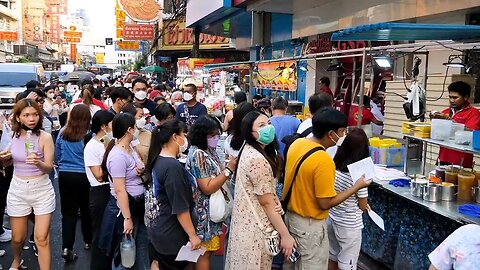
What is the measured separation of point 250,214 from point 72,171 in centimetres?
263

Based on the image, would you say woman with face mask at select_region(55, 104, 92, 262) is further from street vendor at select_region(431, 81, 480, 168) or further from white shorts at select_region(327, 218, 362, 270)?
street vendor at select_region(431, 81, 480, 168)

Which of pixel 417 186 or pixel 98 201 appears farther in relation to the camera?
pixel 98 201

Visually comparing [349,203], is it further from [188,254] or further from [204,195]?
[188,254]

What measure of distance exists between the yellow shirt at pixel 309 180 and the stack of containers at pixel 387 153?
264cm

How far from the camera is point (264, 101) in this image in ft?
23.3

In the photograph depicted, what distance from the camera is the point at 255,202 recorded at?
3258mm

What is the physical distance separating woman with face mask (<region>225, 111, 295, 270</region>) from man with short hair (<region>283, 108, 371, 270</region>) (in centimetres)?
16

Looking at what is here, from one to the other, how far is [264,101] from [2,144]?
12.2 feet

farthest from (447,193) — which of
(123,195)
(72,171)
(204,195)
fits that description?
(72,171)

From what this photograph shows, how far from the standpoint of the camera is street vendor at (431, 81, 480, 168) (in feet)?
16.3

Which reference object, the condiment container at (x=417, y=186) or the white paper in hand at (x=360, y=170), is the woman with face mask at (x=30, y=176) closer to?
the white paper in hand at (x=360, y=170)

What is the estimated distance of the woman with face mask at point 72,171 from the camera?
501 cm

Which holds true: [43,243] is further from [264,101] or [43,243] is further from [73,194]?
[264,101]

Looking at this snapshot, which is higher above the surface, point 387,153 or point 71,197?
point 387,153
